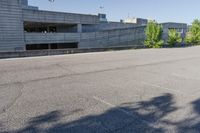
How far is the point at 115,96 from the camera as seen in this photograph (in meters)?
5.73

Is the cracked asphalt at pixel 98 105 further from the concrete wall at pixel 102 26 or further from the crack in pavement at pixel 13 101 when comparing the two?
the concrete wall at pixel 102 26

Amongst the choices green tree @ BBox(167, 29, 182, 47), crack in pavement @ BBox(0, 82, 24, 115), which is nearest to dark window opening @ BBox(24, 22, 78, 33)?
green tree @ BBox(167, 29, 182, 47)

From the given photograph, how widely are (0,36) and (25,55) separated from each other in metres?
12.3

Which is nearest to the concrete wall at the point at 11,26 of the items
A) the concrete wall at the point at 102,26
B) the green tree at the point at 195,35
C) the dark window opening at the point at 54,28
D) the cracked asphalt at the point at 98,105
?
the dark window opening at the point at 54,28

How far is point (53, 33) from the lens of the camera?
32.1m

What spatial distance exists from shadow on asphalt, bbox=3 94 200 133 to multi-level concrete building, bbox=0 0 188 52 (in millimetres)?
25649

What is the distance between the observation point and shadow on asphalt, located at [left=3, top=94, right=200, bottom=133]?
3678 mm

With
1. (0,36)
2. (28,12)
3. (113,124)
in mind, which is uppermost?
(28,12)

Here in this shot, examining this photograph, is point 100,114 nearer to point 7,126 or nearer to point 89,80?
point 7,126

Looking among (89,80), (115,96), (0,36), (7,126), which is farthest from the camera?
(0,36)

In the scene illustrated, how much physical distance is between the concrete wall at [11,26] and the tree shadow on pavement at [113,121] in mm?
25976

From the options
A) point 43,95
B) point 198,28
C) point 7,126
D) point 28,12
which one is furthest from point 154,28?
point 7,126

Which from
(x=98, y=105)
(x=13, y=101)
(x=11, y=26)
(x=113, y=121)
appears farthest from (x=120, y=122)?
(x=11, y=26)

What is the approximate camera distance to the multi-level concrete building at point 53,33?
1099 inches
